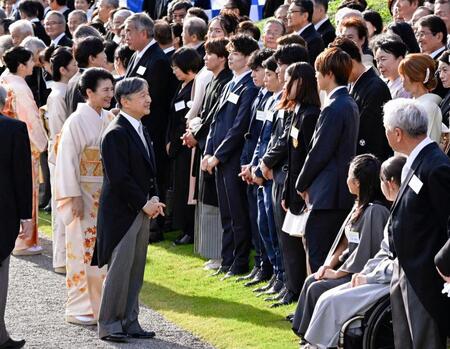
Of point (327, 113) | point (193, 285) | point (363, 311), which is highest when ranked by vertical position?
point (327, 113)

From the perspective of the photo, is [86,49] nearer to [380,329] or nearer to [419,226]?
[380,329]

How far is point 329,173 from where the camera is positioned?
8.58 meters

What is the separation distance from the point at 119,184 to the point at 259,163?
168 cm

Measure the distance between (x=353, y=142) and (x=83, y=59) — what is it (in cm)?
366

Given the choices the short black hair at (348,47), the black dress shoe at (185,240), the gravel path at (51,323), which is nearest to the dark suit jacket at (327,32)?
the black dress shoe at (185,240)

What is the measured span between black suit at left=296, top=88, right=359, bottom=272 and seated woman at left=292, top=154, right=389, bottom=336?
21.8 inches

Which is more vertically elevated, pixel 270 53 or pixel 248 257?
pixel 270 53

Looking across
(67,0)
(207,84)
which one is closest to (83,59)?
(207,84)

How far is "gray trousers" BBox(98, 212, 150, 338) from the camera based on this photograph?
8570mm

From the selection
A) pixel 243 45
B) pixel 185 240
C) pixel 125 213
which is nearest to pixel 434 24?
pixel 243 45

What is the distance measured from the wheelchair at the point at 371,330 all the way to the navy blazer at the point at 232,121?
11.5 ft

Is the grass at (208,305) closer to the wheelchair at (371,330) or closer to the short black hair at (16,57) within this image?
the wheelchair at (371,330)

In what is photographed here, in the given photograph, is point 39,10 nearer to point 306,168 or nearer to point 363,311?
point 306,168

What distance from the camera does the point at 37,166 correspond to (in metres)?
12.5
